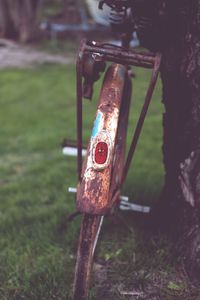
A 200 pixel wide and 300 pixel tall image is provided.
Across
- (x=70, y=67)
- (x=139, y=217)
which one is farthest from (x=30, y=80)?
(x=139, y=217)

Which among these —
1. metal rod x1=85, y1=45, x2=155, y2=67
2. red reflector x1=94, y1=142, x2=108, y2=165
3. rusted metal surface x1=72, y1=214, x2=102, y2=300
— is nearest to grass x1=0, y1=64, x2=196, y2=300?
rusted metal surface x1=72, y1=214, x2=102, y2=300

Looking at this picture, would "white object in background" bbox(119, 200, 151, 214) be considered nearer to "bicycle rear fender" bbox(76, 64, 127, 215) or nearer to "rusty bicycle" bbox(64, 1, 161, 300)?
"rusty bicycle" bbox(64, 1, 161, 300)

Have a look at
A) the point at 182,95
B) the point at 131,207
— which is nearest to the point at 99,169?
the point at 182,95

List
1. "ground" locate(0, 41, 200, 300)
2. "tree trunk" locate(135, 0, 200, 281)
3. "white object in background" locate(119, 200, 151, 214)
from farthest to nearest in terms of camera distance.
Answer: "white object in background" locate(119, 200, 151, 214) → "ground" locate(0, 41, 200, 300) → "tree trunk" locate(135, 0, 200, 281)

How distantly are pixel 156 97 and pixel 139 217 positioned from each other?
4769 mm

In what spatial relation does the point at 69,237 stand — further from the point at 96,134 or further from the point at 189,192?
the point at 96,134

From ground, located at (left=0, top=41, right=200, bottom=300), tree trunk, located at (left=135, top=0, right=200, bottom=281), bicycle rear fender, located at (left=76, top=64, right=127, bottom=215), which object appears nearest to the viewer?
bicycle rear fender, located at (left=76, top=64, right=127, bottom=215)

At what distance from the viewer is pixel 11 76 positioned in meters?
9.72

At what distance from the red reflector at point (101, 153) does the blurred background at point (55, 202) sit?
2.46 feet

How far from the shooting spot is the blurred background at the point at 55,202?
2816 millimetres

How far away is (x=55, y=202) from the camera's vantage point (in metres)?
4.06

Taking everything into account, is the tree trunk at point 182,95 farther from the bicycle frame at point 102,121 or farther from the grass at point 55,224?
the bicycle frame at point 102,121

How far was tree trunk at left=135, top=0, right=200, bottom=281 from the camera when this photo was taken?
8.66ft

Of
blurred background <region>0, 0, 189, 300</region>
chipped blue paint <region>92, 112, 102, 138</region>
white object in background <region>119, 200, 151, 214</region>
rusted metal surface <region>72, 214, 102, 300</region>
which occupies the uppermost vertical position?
chipped blue paint <region>92, 112, 102, 138</region>
